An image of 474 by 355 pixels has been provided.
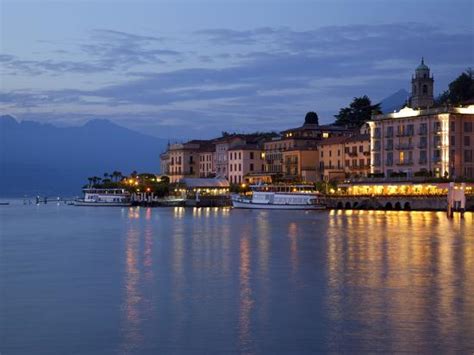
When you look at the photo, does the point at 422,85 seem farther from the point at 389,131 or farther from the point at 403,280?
the point at 403,280

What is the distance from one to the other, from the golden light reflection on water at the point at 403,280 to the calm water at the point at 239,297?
60mm

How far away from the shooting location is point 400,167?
12000cm

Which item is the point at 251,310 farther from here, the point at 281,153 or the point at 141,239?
the point at 281,153

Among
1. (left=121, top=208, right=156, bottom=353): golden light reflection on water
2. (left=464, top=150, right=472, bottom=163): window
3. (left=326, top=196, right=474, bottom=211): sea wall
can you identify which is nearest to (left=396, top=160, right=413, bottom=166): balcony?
(left=326, top=196, right=474, bottom=211): sea wall

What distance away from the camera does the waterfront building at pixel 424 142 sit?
111000mm

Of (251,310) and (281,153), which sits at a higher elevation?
(281,153)

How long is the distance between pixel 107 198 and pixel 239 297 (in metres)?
137

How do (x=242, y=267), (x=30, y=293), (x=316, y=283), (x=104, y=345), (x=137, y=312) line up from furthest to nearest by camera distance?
(x=242, y=267)
(x=316, y=283)
(x=30, y=293)
(x=137, y=312)
(x=104, y=345)

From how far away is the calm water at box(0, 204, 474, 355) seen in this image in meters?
23.5

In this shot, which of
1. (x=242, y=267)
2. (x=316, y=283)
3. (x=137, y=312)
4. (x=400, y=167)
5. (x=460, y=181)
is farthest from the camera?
(x=400, y=167)

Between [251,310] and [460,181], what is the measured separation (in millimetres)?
82918

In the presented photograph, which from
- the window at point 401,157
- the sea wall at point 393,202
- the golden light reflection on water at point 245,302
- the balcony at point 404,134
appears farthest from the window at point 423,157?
the golden light reflection on water at point 245,302

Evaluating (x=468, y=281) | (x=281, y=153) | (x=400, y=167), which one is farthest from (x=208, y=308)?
(x=281, y=153)

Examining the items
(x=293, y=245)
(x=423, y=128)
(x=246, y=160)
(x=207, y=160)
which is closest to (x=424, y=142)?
(x=423, y=128)
